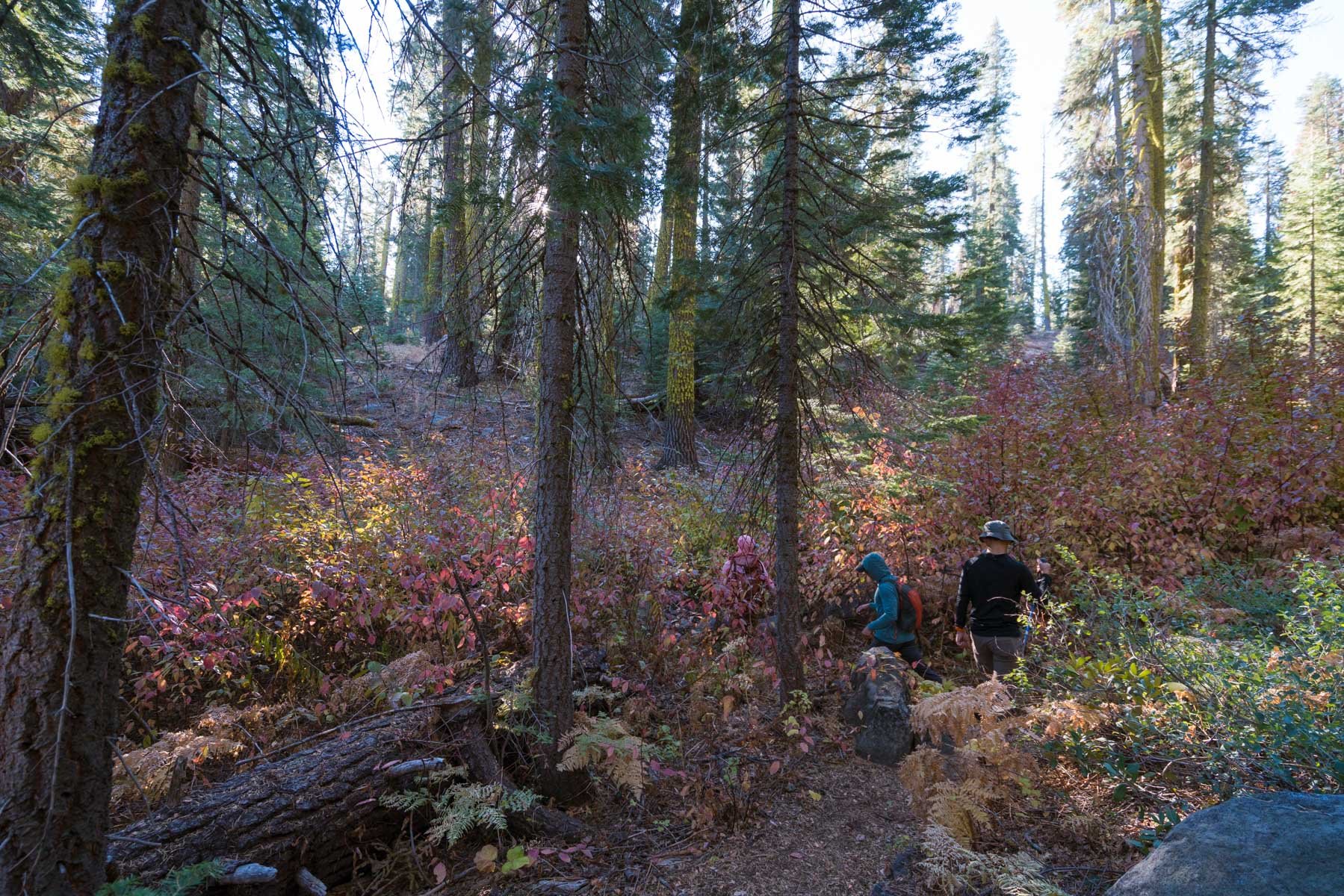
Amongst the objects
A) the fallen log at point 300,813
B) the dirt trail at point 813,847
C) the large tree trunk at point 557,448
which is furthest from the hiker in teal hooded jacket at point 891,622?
the fallen log at point 300,813

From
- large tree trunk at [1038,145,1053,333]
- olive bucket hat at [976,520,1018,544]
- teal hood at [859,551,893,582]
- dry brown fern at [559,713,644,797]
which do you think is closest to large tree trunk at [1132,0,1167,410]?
olive bucket hat at [976,520,1018,544]

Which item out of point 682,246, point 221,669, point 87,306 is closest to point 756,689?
point 221,669

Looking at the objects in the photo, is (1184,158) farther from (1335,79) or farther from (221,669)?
(1335,79)

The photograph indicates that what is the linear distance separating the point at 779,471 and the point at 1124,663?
9.61 ft

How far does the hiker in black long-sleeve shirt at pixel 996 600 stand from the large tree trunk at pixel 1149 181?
30.0ft

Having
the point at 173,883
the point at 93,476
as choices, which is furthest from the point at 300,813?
the point at 93,476

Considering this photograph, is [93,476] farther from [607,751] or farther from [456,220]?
[607,751]

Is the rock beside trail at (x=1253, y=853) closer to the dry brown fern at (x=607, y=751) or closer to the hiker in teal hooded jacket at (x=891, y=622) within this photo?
the dry brown fern at (x=607, y=751)

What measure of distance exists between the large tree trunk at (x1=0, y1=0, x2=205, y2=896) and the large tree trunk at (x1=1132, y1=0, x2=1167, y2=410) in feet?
50.4

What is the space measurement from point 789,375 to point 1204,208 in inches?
664

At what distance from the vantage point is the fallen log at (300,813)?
10.5 ft

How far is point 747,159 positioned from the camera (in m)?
5.85

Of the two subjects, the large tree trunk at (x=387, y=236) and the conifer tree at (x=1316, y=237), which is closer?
the large tree trunk at (x=387, y=236)

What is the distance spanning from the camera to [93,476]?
2.18 m
